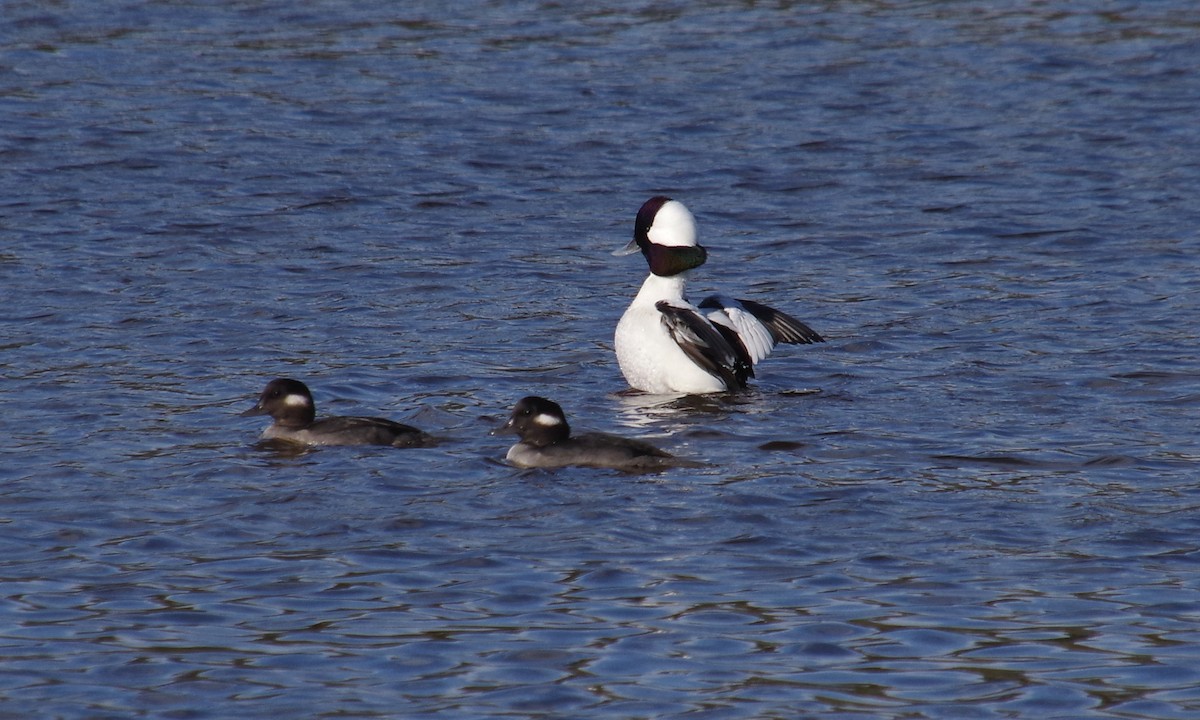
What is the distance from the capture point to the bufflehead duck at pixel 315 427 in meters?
9.98

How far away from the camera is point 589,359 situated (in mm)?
12555

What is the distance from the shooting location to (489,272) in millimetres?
14625

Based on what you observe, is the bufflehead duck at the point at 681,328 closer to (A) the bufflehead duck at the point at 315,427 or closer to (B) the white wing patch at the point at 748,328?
(B) the white wing patch at the point at 748,328

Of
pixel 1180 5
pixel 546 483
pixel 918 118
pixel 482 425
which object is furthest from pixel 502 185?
pixel 1180 5

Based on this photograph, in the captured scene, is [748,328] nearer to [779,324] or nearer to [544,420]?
[779,324]

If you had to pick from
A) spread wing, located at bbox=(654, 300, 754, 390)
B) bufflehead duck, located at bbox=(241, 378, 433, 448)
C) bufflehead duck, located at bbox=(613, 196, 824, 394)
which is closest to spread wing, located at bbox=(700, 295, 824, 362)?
bufflehead duck, located at bbox=(613, 196, 824, 394)

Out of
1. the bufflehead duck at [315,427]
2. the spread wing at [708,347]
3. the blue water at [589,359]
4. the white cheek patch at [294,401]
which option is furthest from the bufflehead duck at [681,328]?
the white cheek patch at [294,401]

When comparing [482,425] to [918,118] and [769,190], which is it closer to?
[769,190]

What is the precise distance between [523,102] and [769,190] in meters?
3.97

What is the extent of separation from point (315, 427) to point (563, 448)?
1364mm

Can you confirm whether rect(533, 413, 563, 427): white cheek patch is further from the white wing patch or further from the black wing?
the black wing

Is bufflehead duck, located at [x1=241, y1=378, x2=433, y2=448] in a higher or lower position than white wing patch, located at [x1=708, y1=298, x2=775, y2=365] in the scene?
lower

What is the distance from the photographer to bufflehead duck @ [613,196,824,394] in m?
11.8

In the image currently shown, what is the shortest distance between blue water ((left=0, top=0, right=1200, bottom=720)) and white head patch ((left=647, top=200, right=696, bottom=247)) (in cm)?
90
